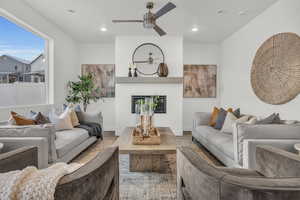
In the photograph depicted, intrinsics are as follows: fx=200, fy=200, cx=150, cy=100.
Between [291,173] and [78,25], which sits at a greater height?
[78,25]

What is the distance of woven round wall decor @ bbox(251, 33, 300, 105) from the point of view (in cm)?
294

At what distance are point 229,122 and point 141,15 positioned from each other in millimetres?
2713

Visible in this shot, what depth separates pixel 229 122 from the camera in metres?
3.74

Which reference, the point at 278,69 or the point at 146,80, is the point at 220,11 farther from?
the point at 146,80

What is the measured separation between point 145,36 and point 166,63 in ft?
A: 3.03

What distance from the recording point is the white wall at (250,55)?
9.96 feet


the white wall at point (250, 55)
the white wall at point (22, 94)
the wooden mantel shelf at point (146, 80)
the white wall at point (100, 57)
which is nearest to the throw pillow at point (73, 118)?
the white wall at point (22, 94)

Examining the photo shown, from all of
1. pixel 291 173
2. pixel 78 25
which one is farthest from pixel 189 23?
pixel 291 173

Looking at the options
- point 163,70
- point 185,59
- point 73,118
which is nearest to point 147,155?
point 73,118

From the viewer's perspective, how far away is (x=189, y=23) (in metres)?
4.52

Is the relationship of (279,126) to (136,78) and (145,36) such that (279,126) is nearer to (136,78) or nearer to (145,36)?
(136,78)

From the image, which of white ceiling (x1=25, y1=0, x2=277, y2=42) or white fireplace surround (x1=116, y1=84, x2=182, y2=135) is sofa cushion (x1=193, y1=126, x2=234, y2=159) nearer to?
white fireplace surround (x1=116, y1=84, x2=182, y2=135)

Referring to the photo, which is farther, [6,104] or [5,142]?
[6,104]

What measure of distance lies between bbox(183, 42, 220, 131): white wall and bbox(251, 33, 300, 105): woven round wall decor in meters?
2.21
